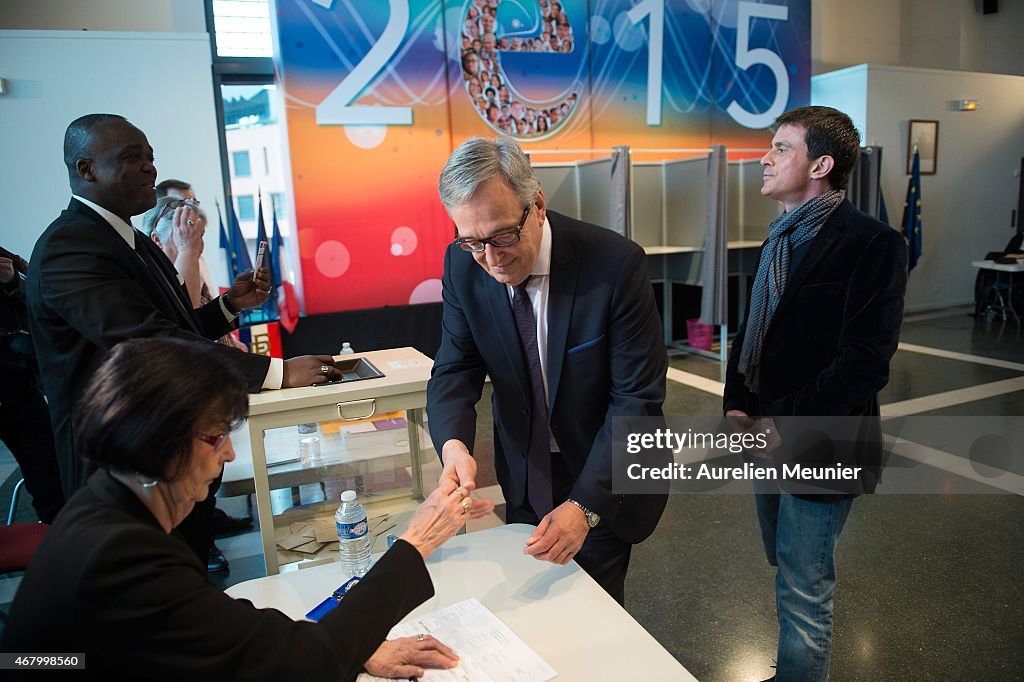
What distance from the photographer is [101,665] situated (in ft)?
2.45

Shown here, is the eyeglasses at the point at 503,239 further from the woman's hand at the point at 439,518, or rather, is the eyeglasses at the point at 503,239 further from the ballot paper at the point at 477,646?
the ballot paper at the point at 477,646

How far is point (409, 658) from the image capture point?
1.09 m

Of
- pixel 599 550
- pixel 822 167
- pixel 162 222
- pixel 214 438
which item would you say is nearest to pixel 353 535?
pixel 599 550

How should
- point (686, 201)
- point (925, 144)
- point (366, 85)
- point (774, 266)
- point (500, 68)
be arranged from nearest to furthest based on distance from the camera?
point (774, 266)
point (366, 85)
point (500, 68)
point (686, 201)
point (925, 144)

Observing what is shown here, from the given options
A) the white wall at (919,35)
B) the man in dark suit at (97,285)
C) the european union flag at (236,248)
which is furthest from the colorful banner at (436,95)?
the man in dark suit at (97,285)

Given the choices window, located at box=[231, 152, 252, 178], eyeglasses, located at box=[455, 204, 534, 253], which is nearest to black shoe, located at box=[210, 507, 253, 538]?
eyeglasses, located at box=[455, 204, 534, 253]

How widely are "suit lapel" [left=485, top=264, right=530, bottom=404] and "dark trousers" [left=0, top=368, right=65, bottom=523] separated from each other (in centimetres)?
226

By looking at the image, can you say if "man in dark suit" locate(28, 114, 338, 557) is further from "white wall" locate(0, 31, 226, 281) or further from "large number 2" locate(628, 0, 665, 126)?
"large number 2" locate(628, 0, 665, 126)

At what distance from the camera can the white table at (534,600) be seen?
3.59 ft

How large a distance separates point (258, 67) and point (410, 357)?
15.1 ft

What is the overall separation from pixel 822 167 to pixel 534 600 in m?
1.23

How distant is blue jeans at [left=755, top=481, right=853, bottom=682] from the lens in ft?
5.32

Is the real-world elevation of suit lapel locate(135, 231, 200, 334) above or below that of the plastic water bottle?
above

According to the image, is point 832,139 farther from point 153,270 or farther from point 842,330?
point 153,270
